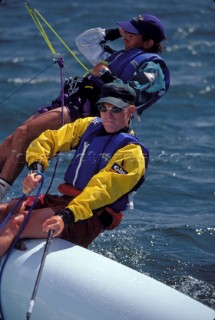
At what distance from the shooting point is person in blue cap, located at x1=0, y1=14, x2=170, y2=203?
241 inches

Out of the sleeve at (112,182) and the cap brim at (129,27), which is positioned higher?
the cap brim at (129,27)

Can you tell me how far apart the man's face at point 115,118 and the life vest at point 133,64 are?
2.28 feet

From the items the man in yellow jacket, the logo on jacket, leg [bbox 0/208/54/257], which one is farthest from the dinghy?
the logo on jacket

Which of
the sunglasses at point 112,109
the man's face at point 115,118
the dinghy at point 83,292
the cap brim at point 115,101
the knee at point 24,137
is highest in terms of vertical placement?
the cap brim at point 115,101

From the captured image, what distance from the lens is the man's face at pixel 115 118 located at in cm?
548

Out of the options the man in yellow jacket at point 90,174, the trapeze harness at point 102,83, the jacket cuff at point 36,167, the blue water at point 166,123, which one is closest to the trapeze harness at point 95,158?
the man in yellow jacket at point 90,174

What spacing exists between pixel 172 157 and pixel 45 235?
4186 mm

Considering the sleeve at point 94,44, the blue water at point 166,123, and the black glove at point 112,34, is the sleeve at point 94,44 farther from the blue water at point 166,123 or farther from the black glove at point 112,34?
the blue water at point 166,123

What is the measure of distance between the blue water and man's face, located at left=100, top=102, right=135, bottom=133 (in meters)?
1.51

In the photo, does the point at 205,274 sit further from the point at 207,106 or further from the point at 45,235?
the point at 207,106

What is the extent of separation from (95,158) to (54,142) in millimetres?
306

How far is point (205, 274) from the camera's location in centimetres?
668

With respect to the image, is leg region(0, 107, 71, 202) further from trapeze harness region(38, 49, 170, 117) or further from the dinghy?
the dinghy

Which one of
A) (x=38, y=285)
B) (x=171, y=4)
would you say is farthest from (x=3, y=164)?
(x=171, y=4)
